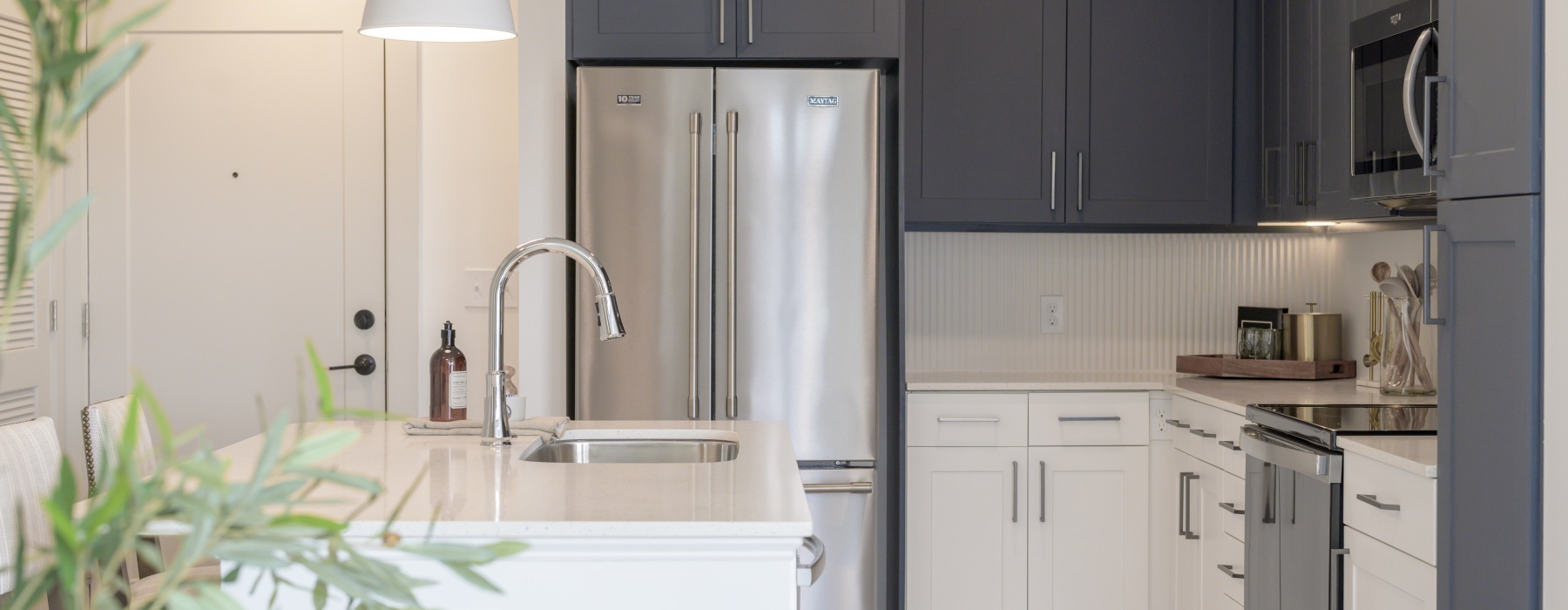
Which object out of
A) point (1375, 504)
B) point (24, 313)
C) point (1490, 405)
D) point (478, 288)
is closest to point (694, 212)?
point (478, 288)

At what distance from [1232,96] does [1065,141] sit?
0.50 meters

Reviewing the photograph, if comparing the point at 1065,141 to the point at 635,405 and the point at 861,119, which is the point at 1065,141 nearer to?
the point at 861,119

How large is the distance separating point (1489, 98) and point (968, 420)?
1670mm

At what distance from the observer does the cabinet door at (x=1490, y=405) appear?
182cm

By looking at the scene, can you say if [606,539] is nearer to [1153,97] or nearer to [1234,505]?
[1234,505]

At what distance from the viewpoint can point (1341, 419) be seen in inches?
101

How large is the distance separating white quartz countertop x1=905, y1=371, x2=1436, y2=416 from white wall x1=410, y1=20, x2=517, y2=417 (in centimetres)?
124

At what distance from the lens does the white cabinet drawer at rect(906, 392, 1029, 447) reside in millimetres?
3299

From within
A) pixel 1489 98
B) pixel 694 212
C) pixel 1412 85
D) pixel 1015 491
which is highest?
pixel 1412 85

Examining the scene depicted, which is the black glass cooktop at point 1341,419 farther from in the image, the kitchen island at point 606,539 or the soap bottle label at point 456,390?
the soap bottle label at point 456,390

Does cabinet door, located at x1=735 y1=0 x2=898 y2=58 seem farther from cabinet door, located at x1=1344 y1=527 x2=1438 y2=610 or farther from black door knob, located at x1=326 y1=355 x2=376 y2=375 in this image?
cabinet door, located at x1=1344 y1=527 x2=1438 y2=610

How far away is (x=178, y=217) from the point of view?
3.38 meters

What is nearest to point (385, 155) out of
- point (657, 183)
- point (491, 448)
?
point (657, 183)

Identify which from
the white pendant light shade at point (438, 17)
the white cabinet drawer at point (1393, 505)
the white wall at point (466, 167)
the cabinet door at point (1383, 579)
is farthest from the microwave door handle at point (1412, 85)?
the white wall at point (466, 167)
